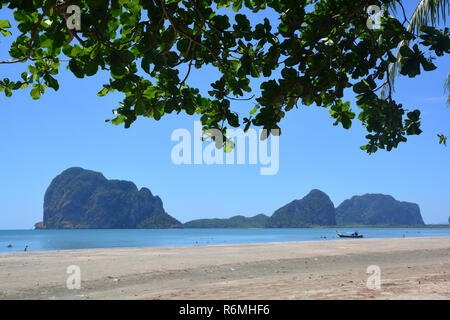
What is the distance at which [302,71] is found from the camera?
400cm

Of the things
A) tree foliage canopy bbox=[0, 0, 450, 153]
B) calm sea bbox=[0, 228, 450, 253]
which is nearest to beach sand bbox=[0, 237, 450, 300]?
tree foliage canopy bbox=[0, 0, 450, 153]

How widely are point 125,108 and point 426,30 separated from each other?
2947 millimetres

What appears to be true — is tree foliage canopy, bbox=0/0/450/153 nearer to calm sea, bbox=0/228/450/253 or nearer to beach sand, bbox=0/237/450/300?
beach sand, bbox=0/237/450/300

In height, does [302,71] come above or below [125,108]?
above

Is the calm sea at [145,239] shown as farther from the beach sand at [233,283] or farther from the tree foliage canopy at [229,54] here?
the tree foliage canopy at [229,54]

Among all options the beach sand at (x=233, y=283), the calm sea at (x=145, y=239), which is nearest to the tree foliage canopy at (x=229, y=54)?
the beach sand at (x=233, y=283)

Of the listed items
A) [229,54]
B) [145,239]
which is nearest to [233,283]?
[229,54]
